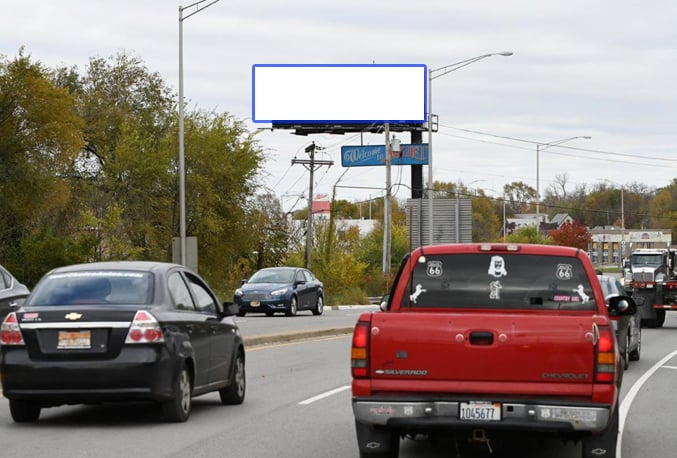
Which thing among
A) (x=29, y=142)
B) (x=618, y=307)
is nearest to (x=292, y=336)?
(x=618, y=307)

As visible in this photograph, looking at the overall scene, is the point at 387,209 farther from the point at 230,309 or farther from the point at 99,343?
the point at 99,343

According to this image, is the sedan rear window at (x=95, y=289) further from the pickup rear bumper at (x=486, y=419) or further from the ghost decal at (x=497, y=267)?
the pickup rear bumper at (x=486, y=419)

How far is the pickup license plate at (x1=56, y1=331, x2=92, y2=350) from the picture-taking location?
475 inches

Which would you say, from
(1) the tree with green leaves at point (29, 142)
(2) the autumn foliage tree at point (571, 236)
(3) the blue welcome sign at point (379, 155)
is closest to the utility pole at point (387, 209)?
(3) the blue welcome sign at point (379, 155)

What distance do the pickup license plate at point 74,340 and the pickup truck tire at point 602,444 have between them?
493cm

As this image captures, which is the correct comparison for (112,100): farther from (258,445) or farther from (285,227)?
(258,445)

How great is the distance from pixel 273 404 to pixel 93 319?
337 cm

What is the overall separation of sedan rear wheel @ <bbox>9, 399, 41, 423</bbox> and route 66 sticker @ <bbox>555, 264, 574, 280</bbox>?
17.9 feet

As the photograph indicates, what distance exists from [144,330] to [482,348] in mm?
4163

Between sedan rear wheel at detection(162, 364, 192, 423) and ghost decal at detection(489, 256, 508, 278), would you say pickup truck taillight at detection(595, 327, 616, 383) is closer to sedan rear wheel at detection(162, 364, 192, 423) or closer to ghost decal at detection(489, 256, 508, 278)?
ghost decal at detection(489, 256, 508, 278)

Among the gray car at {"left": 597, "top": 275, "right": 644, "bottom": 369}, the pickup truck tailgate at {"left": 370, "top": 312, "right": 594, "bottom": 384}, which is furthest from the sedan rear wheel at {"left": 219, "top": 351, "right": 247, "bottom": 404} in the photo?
the gray car at {"left": 597, "top": 275, "right": 644, "bottom": 369}

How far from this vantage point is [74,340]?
12.1 metres

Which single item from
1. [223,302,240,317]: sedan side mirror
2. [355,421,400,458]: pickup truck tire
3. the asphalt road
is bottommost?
the asphalt road

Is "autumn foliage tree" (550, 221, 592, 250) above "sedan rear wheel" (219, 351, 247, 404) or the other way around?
the other way around
